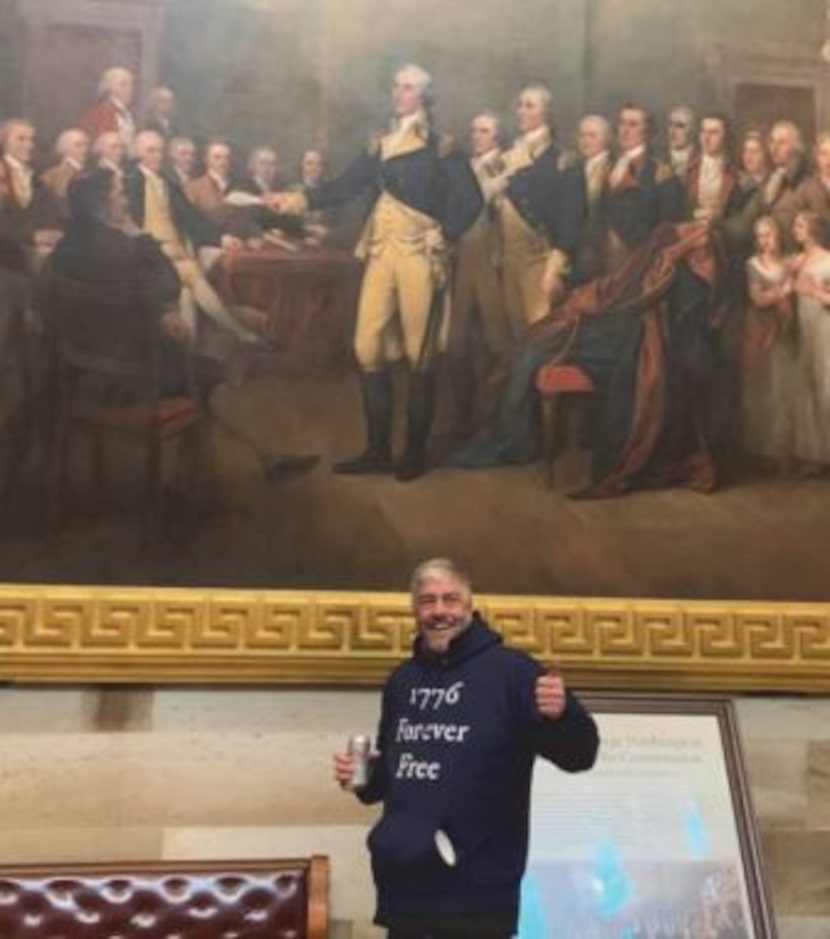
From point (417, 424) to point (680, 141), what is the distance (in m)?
1.90

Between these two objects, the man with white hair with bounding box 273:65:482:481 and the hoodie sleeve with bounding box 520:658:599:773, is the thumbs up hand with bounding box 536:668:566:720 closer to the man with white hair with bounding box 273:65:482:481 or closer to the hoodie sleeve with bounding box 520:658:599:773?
the hoodie sleeve with bounding box 520:658:599:773

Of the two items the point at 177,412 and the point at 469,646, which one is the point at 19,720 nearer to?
the point at 177,412

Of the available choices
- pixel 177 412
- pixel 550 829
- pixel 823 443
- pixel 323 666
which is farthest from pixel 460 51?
pixel 550 829

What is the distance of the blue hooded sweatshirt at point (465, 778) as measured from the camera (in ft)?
11.3

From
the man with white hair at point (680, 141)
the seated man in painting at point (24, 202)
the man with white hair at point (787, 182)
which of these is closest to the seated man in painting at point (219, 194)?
the seated man in painting at point (24, 202)

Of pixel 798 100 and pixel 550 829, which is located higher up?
pixel 798 100

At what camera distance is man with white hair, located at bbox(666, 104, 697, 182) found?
19.1 ft

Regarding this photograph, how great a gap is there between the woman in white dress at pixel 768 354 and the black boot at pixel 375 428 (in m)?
1.67

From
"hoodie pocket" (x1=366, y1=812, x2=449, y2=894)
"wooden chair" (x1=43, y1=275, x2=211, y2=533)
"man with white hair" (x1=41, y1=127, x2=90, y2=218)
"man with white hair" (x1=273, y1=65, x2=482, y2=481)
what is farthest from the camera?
"man with white hair" (x1=273, y1=65, x2=482, y2=481)

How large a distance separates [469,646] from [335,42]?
10.7 ft

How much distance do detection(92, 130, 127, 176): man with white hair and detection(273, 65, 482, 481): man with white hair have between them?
28.2 inches

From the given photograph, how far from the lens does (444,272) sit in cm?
562

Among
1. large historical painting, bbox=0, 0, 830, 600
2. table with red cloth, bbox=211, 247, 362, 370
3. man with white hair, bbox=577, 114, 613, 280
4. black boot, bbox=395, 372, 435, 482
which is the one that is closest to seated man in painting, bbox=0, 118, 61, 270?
large historical painting, bbox=0, 0, 830, 600

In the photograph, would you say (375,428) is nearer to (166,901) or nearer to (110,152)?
(110,152)
